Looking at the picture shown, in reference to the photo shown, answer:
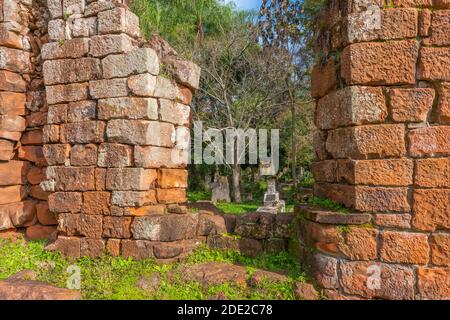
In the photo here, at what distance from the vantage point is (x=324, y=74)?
4.32 m

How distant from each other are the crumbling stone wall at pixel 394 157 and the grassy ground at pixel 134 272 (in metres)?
0.81

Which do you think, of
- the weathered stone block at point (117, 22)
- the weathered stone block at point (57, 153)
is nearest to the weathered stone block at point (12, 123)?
the weathered stone block at point (57, 153)

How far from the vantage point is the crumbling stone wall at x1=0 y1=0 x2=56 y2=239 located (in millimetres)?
5434

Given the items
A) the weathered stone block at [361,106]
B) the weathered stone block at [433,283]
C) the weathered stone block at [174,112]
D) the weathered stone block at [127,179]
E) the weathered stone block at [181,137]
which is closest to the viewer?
the weathered stone block at [433,283]

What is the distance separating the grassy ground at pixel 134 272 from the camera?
3.88m

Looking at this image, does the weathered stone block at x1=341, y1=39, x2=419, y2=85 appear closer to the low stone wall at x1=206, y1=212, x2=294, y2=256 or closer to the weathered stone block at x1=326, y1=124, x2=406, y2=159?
the weathered stone block at x1=326, y1=124, x2=406, y2=159

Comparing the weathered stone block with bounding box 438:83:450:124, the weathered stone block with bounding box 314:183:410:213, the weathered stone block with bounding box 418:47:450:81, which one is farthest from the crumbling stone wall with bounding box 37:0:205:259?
the weathered stone block with bounding box 438:83:450:124

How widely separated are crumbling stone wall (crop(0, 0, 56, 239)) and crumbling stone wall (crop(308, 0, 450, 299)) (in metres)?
4.80

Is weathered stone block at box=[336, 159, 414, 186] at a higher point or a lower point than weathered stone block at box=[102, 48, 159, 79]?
lower

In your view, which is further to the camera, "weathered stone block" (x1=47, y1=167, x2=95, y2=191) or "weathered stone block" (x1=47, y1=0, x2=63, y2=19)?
"weathered stone block" (x1=47, y1=0, x2=63, y2=19)

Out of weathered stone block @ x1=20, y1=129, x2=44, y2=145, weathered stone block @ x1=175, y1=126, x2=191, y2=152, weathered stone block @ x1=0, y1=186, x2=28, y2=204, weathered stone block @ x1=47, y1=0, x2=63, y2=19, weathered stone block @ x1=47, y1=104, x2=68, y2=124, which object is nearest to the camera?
weathered stone block @ x1=47, y1=104, x2=68, y2=124

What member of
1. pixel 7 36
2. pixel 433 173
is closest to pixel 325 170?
pixel 433 173

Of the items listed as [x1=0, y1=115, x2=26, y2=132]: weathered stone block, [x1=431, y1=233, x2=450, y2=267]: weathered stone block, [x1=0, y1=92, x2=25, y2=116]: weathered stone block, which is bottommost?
[x1=431, y1=233, x2=450, y2=267]: weathered stone block

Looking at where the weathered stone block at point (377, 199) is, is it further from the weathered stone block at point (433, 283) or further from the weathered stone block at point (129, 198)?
the weathered stone block at point (129, 198)
